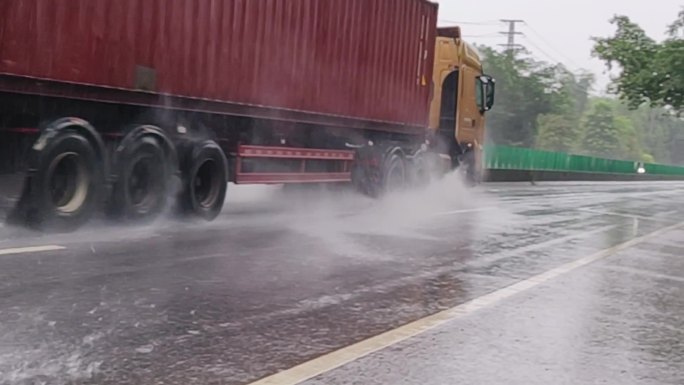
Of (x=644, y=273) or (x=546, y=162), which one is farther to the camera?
(x=546, y=162)

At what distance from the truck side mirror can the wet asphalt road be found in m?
8.52

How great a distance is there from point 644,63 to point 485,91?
14434 millimetres

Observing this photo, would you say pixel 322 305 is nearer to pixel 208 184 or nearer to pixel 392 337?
pixel 392 337

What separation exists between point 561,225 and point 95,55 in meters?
8.17

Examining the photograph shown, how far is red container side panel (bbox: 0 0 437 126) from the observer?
812 centimetres

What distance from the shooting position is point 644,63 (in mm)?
30922

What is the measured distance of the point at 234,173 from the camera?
11.3 metres

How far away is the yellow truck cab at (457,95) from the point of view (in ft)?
59.6

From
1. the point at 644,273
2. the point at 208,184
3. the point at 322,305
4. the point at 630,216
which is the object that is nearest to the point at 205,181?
the point at 208,184

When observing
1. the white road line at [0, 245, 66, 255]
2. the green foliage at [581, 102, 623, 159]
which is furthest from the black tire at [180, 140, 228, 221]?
the green foliage at [581, 102, 623, 159]

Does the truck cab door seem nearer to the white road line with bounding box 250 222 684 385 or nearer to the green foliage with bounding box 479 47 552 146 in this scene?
the white road line with bounding box 250 222 684 385

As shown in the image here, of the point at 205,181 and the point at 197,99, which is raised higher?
the point at 197,99

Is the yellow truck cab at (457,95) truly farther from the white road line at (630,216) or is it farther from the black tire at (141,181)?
the black tire at (141,181)

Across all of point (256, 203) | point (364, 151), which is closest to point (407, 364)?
point (256, 203)
